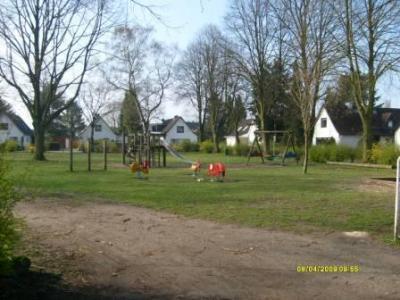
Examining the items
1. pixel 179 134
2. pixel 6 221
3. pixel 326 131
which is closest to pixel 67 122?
pixel 179 134

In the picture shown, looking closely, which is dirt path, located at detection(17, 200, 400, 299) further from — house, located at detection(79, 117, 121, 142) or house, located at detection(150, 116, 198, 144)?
house, located at detection(150, 116, 198, 144)

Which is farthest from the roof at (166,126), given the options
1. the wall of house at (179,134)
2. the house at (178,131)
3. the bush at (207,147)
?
the bush at (207,147)

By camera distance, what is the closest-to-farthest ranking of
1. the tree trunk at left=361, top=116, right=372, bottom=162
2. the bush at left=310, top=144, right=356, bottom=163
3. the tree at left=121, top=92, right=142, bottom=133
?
the tree trunk at left=361, top=116, right=372, bottom=162, the bush at left=310, top=144, right=356, bottom=163, the tree at left=121, top=92, right=142, bottom=133

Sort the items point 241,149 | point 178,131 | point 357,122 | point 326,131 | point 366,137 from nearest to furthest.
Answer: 1. point 366,137
2. point 241,149
3. point 357,122
4. point 326,131
5. point 178,131

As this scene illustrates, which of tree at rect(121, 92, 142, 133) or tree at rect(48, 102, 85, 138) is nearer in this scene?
tree at rect(121, 92, 142, 133)

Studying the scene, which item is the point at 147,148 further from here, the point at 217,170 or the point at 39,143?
the point at 39,143

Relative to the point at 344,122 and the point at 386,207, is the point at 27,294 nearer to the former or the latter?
the point at 386,207

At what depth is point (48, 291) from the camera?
18.3 feet

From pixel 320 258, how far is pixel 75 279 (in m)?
3.12

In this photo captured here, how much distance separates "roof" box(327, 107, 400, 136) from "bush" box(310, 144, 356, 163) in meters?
33.8

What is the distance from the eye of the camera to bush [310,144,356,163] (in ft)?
132

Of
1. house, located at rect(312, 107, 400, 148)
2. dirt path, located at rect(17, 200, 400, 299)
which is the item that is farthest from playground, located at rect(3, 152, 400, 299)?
house, located at rect(312, 107, 400, 148)

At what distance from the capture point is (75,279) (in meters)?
6.18

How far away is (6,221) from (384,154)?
32745 millimetres
